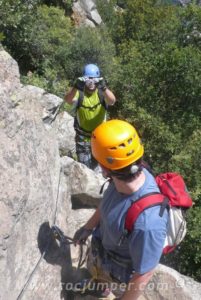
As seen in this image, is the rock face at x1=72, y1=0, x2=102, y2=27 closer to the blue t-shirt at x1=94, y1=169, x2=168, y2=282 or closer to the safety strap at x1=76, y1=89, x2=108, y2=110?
the safety strap at x1=76, y1=89, x2=108, y2=110

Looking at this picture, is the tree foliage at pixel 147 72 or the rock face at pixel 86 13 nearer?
the tree foliage at pixel 147 72

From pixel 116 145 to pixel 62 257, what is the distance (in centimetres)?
163

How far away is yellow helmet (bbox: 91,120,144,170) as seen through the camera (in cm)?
308

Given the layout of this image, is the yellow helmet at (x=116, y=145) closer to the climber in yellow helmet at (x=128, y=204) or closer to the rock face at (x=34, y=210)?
the climber in yellow helmet at (x=128, y=204)

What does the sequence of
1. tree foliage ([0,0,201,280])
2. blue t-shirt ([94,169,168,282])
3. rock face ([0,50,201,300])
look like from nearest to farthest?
1. blue t-shirt ([94,169,168,282])
2. rock face ([0,50,201,300])
3. tree foliage ([0,0,201,280])

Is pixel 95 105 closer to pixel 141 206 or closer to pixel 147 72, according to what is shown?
pixel 141 206

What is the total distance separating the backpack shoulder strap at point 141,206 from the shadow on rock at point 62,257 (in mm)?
1203

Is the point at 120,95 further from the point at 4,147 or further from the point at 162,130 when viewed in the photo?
the point at 4,147

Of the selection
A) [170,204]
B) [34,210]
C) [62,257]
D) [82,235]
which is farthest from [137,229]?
[62,257]

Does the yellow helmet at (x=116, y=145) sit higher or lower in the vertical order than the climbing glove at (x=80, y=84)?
higher

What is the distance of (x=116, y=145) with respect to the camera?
121 inches

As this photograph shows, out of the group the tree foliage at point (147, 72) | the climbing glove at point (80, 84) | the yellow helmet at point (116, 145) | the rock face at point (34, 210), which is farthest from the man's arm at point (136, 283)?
the tree foliage at point (147, 72)

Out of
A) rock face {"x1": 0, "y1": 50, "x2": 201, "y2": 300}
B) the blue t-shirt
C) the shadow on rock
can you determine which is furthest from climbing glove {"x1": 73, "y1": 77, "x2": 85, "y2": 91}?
the blue t-shirt

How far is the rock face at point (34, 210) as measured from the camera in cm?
343
